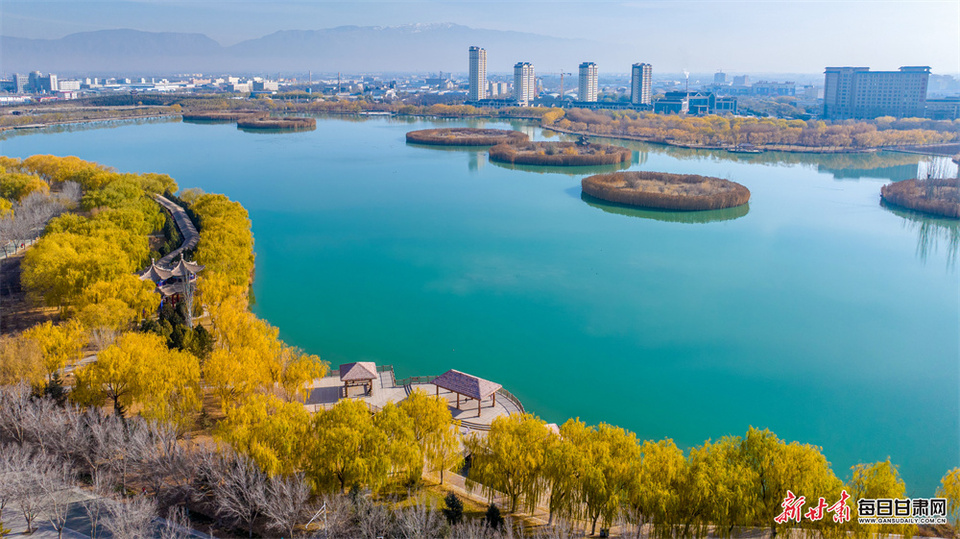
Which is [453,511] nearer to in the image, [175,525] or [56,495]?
[175,525]

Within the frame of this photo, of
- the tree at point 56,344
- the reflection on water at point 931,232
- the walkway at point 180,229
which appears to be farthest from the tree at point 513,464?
the reflection on water at point 931,232

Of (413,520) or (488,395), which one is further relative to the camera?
(488,395)

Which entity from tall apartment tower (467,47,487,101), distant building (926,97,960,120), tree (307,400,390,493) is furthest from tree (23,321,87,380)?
tall apartment tower (467,47,487,101)

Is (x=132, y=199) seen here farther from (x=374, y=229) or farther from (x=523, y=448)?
(x=523, y=448)

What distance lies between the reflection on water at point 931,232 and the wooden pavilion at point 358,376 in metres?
27.3

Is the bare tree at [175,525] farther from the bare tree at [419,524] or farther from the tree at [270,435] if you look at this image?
the bare tree at [419,524]

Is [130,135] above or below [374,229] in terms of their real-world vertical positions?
above

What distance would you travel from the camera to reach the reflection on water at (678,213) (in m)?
37.0

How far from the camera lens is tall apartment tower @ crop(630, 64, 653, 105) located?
11850 cm

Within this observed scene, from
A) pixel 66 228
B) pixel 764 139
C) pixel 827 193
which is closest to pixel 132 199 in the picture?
pixel 66 228

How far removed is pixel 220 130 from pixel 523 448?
259 feet

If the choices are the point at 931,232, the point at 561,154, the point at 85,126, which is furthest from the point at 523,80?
the point at 931,232

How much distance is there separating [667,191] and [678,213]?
3618 millimetres

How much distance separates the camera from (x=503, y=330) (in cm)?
1988
